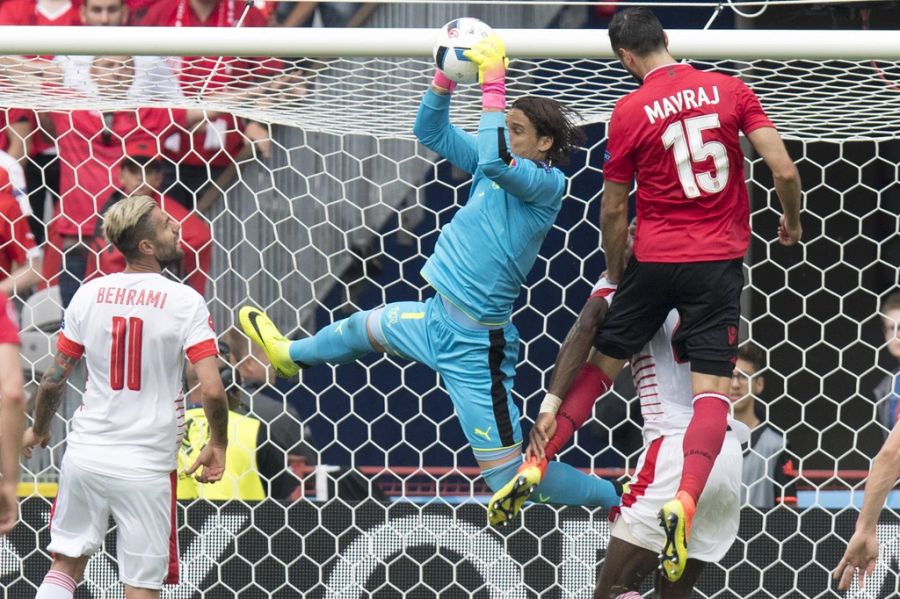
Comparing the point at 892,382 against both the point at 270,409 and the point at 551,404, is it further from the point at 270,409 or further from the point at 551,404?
the point at 270,409

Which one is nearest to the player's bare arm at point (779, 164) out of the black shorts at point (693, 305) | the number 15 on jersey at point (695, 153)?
the number 15 on jersey at point (695, 153)

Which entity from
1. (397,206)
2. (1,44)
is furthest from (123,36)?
(397,206)

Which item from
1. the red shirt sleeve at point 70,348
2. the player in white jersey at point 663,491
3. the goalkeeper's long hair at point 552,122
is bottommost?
the player in white jersey at point 663,491

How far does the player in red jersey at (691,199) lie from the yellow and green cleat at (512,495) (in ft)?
0.03

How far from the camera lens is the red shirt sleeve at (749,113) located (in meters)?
4.37

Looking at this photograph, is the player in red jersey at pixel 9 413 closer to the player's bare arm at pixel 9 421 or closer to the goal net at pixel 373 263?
the player's bare arm at pixel 9 421

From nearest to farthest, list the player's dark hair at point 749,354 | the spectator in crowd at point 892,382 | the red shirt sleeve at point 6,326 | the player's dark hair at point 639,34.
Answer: the red shirt sleeve at point 6,326
the player's dark hair at point 639,34
the spectator in crowd at point 892,382
the player's dark hair at point 749,354

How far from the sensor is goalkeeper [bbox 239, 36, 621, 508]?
185 inches

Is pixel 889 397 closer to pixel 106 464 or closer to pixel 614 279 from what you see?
pixel 614 279

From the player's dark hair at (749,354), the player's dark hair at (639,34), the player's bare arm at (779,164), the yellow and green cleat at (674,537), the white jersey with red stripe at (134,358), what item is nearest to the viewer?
the yellow and green cleat at (674,537)

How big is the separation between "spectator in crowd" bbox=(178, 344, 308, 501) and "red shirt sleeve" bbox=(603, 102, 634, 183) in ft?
6.85

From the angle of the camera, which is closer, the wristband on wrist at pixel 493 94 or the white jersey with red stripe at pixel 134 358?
the wristband on wrist at pixel 493 94

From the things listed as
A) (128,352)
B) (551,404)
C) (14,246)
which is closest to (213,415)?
(128,352)

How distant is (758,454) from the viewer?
574 cm
